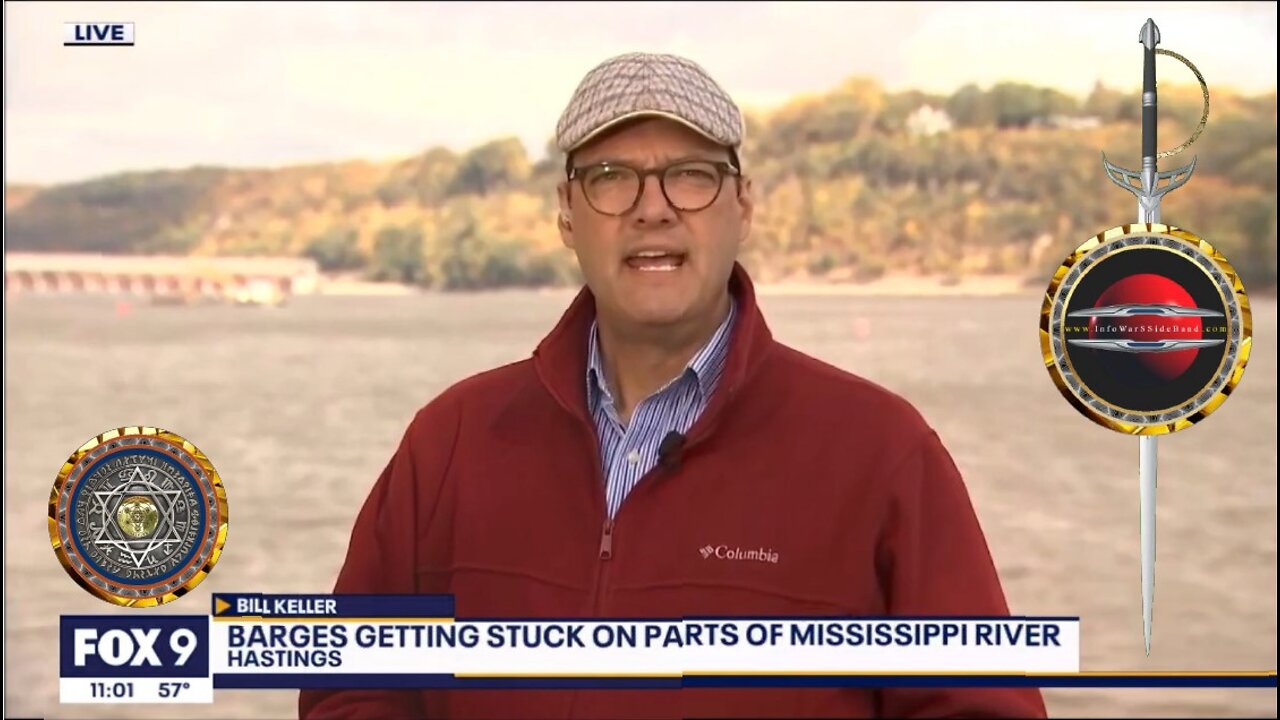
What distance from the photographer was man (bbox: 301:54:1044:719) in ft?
6.41

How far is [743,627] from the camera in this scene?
206 centimetres

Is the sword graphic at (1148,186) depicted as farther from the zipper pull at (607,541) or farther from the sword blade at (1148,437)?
the zipper pull at (607,541)

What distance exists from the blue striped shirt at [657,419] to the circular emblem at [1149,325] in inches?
26.0

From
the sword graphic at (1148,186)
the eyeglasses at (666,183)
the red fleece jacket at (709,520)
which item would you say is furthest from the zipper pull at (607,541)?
the sword graphic at (1148,186)

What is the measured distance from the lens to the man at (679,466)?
1954 millimetres

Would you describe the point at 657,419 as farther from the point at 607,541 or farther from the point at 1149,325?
the point at 1149,325

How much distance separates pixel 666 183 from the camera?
196 centimetres

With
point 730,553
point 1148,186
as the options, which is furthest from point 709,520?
point 1148,186

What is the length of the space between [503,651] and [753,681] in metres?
0.37

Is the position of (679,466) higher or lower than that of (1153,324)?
lower

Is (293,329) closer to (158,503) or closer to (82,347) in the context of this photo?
(82,347)

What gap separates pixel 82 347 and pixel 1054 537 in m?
3.44

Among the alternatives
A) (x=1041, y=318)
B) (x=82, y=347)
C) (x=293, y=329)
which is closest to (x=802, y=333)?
(x=1041, y=318)

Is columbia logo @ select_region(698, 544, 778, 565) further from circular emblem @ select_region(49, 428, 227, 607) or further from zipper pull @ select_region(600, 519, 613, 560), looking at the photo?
circular emblem @ select_region(49, 428, 227, 607)
